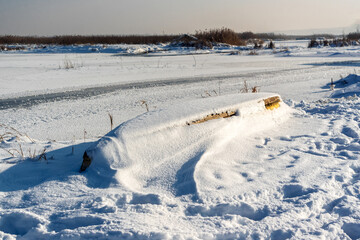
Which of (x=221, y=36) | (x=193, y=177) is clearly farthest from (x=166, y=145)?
(x=221, y=36)

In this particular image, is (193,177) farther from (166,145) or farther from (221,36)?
(221,36)

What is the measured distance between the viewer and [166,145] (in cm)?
220

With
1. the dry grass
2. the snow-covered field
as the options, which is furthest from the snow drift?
the dry grass

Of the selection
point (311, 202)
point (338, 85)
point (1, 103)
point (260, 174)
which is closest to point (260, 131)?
point (260, 174)

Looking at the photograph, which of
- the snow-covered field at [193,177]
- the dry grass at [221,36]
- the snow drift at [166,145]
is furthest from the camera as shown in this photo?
the dry grass at [221,36]

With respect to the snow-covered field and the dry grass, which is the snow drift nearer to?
the snow-covered field

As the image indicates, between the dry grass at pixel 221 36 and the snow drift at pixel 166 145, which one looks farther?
the dry grass at pixel 221 36

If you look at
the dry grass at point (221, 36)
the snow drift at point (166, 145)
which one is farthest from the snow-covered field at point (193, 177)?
the dry grass at point (221, 36)

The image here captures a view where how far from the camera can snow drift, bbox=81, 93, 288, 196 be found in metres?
1.96

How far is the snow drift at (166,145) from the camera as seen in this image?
196cm

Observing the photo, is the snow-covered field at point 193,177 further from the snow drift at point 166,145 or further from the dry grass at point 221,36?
the dry grass at point 221,36

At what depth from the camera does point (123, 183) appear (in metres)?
1.89

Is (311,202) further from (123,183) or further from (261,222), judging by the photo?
(123,183)

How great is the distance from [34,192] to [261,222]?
125 cm
